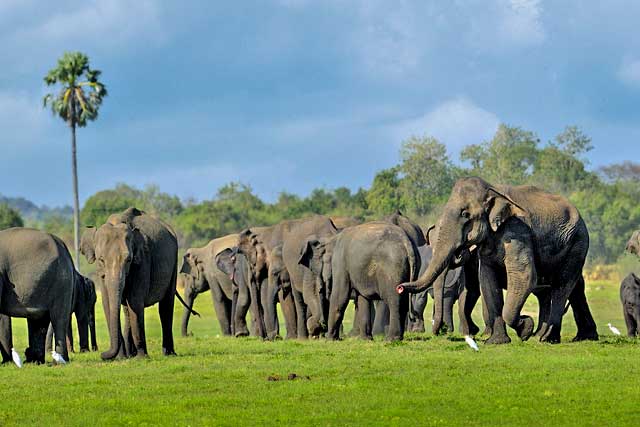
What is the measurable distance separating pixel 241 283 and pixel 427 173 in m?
65.1

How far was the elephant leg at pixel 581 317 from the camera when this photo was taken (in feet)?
75.5

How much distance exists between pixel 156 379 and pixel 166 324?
500 cm

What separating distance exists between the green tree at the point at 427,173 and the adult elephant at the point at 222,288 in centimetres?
5185

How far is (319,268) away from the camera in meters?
27.0

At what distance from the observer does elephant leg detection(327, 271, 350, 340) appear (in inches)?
974

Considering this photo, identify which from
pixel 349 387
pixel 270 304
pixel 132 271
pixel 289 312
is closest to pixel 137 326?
pixel 132 271

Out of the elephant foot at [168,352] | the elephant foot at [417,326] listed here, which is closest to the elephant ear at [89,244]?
the elephant foot at [168,352]

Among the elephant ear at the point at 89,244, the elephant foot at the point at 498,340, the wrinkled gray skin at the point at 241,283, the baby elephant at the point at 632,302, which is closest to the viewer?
the elephant foot at the point at 498,340

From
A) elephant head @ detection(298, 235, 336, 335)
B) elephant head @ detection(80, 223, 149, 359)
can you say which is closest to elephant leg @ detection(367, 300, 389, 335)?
elephant head @ detection(298, 235, 336, 335)

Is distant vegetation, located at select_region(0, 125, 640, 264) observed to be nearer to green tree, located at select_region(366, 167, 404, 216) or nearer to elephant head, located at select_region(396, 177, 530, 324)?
green tree, located at select_region(366, 167, 404, 216)

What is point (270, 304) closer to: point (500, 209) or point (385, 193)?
point (500, 209)

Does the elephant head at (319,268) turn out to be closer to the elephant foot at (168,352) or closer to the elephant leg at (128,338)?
the elephant foot at (168,352)

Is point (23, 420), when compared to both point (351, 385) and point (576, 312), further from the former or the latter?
point (576, 312)

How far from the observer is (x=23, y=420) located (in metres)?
14.1
